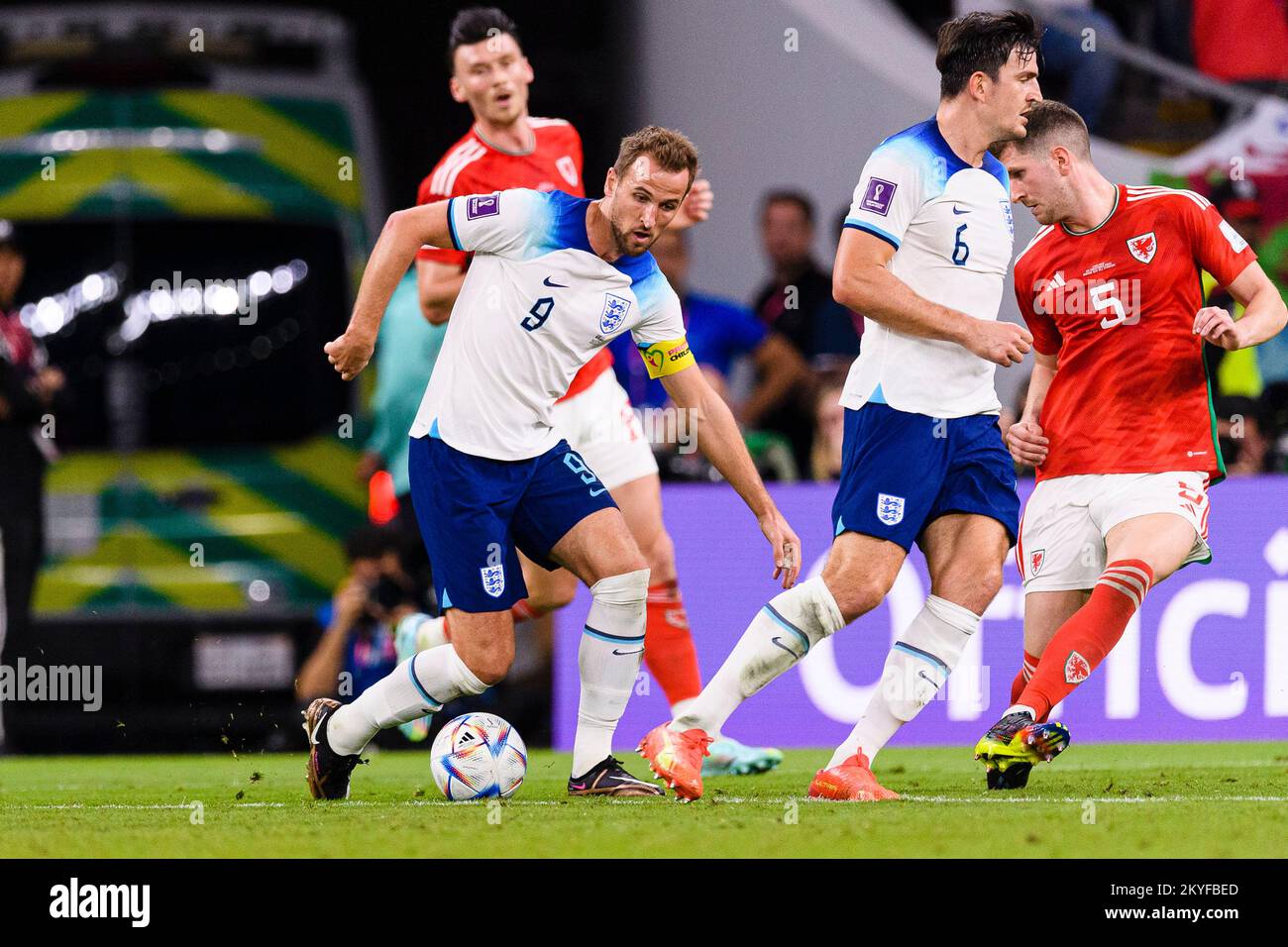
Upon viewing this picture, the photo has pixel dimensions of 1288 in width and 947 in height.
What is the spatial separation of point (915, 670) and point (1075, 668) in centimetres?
45

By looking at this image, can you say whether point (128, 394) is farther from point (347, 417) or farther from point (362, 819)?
point (362, 819)

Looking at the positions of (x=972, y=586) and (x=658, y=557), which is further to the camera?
(x=658, y=557)

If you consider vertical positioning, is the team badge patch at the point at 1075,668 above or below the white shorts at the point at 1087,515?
below

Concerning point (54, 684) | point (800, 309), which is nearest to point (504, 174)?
point (800, 309)

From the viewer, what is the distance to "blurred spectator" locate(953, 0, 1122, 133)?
11117mm

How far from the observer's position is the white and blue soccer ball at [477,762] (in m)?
6.42

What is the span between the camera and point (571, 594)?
770cm

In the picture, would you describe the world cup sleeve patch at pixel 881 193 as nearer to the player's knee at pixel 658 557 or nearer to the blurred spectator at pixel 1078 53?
the player's knee at pixel 658 557

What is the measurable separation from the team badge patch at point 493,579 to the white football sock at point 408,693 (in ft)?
0.68

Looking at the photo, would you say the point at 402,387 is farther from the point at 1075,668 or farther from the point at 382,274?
the point at 1075,668

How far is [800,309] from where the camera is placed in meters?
10.1

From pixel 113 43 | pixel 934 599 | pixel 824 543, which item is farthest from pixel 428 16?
pixel 934 599
